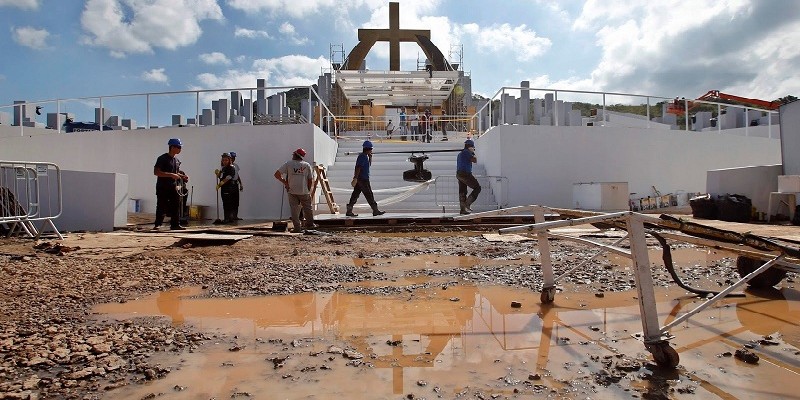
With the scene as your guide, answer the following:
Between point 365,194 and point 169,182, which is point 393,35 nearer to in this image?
point 365,194

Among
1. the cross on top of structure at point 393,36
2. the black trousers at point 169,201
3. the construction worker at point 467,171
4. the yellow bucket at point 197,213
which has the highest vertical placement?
the cross on top of structure at point 393,36

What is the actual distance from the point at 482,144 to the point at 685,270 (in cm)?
1127

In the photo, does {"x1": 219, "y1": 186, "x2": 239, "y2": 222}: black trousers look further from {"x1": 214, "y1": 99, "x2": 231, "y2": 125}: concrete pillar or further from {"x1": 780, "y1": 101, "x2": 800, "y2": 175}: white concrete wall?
{"x1": 780, "y1": 101, "x2": 800, "y2": 175}: white concrete wall

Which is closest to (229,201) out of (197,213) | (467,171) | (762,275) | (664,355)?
(197,213)

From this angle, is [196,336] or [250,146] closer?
[196,336]

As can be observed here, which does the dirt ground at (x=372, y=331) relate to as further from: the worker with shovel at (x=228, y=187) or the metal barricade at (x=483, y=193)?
the metal barricade at (x=483, y=193)

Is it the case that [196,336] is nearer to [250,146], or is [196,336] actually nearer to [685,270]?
[685,270]

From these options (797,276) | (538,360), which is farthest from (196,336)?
(797,276)

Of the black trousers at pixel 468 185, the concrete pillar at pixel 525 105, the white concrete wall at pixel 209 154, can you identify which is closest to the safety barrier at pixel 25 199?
the white concrete wall at pixel 209 154

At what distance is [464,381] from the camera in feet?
8.71

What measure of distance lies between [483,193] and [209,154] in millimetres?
7891

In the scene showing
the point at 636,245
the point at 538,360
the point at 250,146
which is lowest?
the point at 538,360

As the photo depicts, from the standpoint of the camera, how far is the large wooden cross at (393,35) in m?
27.0

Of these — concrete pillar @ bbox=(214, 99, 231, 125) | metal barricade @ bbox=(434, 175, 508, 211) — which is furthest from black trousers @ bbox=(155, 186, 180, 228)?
concrete pillar @ bbox=(214, 99, 231, 125)
